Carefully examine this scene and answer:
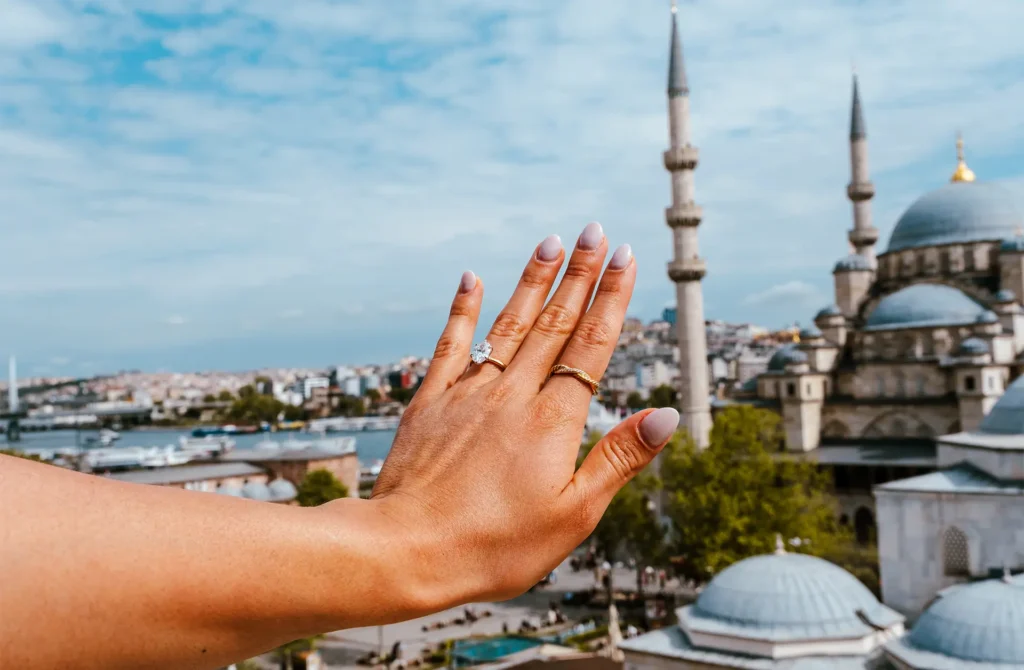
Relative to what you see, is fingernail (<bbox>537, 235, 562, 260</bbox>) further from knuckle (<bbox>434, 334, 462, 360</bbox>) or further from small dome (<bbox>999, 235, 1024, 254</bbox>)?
small dome (<bbox>999, 235, 1024, 254</bbox>)

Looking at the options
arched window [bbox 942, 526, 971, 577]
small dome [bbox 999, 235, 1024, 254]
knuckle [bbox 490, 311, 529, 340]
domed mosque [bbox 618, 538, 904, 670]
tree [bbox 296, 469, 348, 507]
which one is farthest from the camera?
small dome [bbox 999, 235, 1024, 254]

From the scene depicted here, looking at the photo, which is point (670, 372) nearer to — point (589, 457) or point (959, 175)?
point (959, 175)

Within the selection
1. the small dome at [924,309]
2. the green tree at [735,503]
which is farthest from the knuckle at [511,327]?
the small dome at [924,309]

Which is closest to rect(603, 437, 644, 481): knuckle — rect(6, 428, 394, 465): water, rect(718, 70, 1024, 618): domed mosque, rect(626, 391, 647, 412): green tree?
rect(718, 70, 1024, 618): domed mosque

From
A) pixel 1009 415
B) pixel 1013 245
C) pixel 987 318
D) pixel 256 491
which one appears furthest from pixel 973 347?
pixel 256 491

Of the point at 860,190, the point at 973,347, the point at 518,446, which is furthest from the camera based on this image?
the point at 860,190

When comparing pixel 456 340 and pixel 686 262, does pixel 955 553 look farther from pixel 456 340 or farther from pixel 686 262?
pixel 456 340
